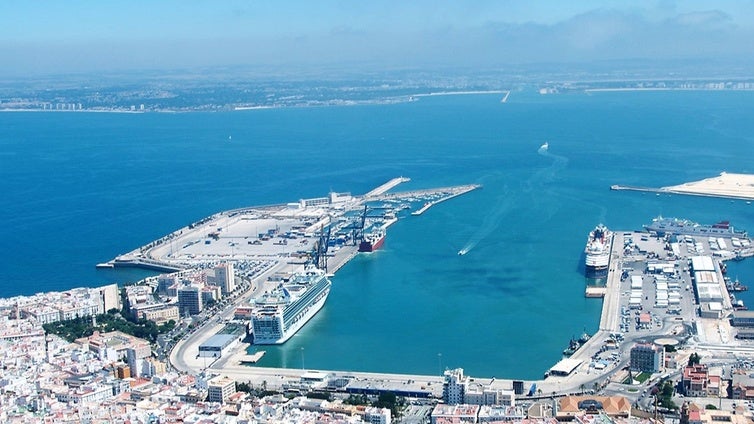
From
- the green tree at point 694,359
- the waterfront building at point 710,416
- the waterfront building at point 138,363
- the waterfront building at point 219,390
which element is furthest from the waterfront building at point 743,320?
the waterfront building at point 138,363

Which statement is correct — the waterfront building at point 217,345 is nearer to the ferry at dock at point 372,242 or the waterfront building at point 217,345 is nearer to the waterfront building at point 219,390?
the waterfront building at point 219,390

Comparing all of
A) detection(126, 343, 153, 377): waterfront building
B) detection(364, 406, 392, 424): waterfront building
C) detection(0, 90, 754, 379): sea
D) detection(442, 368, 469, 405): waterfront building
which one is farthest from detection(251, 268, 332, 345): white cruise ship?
detection(364, 406, 392, 424): waterfront building

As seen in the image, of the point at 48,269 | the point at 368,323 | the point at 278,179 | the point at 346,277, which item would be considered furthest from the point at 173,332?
the point at 278,179

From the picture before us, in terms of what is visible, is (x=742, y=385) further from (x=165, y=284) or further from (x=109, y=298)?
(x=109, y=298)

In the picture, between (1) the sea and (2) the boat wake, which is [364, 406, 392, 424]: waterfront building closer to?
(1) the sea

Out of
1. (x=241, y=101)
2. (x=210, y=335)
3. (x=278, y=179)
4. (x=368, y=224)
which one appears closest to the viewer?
(x=210, y=335)

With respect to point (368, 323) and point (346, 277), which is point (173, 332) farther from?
point (346, 277)
